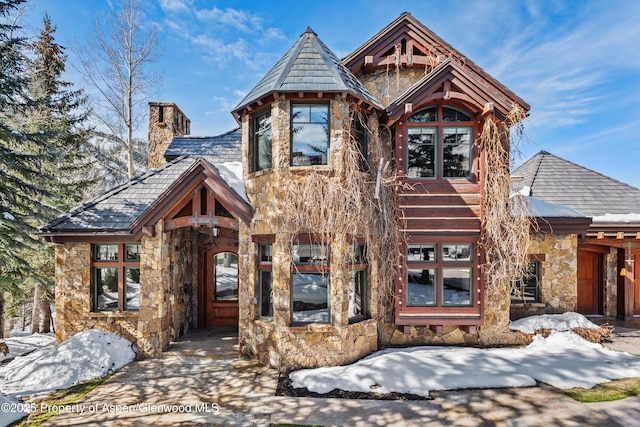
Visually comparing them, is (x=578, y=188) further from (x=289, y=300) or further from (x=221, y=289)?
(x=221, y=289)

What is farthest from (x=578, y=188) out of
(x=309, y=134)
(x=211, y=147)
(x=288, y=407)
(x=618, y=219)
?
(x=211, y=147)

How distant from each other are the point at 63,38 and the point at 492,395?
822 inches

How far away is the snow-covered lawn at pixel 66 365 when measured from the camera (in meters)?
5.88

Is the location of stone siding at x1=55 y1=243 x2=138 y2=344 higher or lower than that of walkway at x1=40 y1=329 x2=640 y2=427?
higher

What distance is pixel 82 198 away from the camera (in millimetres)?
12680

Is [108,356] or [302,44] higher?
[302,44]

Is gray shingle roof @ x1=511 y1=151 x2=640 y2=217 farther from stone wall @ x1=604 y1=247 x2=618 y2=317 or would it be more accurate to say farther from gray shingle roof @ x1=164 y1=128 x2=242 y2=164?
gray shingle roof @ x1=164 y1=128 x2=242 y2=164

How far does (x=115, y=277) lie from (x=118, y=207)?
1856mm

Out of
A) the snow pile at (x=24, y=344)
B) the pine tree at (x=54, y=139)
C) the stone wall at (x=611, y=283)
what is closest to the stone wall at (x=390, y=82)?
the stone wall at (x=611, y=283)

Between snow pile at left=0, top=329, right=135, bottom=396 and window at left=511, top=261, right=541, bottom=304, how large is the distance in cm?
1043

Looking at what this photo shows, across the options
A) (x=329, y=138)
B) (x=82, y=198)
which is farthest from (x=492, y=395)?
(x=82, y=198)

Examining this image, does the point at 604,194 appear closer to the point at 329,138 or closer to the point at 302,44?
the point at 329,138

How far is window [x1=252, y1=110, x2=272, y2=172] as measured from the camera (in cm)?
700

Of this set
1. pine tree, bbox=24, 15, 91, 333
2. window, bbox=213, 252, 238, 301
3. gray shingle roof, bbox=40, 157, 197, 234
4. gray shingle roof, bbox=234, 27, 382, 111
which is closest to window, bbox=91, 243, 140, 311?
gray shingle roof, bbox=40, 157, 197, 234
